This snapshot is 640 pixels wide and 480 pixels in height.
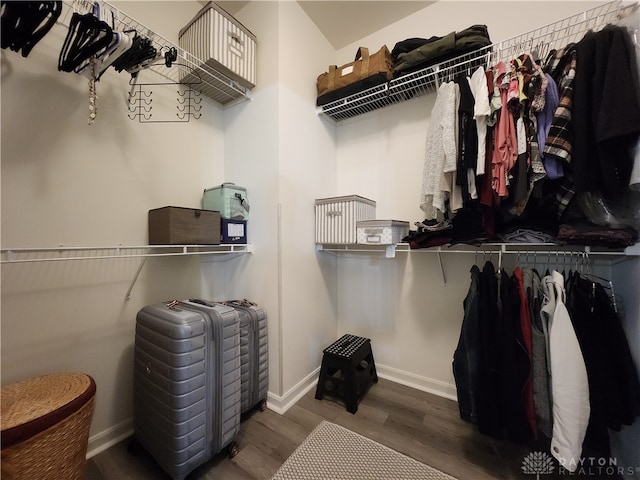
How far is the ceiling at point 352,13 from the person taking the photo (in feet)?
5.93

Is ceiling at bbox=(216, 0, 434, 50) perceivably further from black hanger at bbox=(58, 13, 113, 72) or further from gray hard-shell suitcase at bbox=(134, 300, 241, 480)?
gray hard-shell suitcase at bbox=(134, 300, 241, 480)

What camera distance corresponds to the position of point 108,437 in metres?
1.32

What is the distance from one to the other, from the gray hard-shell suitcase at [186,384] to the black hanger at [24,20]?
1239 millimetres

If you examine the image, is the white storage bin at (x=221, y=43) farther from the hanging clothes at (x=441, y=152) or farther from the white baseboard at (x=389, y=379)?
the white baseboard at (x=389, y=379)

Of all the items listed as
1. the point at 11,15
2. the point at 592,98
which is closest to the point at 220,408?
the point at 11,15

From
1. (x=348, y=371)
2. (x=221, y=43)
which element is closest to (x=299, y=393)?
(x=348, y=371)

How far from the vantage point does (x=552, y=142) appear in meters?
1.02

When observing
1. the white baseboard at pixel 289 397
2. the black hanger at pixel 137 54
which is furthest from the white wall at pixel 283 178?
the black hanger at pixel 137 54

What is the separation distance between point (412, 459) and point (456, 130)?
1684mm

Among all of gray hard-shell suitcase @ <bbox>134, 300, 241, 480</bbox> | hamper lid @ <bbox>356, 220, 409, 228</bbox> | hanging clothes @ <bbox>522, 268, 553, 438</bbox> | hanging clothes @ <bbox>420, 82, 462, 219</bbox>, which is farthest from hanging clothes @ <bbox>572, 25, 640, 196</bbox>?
gray hard-shell suitcase @ <bbox>134, 300, 241, 480</bbox>

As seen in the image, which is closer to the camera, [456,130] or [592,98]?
[592,98]

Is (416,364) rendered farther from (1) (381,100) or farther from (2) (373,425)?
(1) (381,100)

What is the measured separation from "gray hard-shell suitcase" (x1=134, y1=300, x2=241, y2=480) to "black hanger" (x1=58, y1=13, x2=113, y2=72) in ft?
3.94

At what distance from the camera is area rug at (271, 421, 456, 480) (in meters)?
1.15
